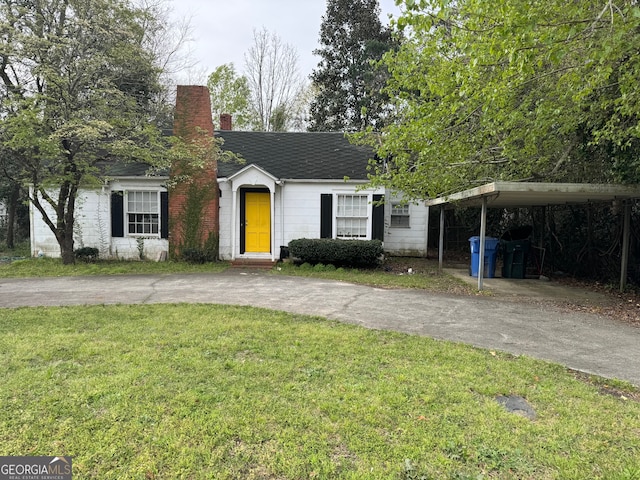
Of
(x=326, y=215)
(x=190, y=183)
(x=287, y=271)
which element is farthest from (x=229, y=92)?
(x=287, y=271)

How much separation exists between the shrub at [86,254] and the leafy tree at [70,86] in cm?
247

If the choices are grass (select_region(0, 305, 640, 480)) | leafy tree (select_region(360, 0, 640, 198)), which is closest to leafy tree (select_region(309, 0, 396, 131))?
leafy tree (select_region(360, 0, 640, 198))

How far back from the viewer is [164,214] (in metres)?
12.4

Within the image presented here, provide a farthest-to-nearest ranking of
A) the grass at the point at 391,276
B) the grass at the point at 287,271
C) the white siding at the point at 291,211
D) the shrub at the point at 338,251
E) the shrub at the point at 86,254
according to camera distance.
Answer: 1. the white siding at the point at 291,211
2. the shrub at the point at 86,254
3. the shrub at the point at 338,251
4. the grass at the point at 287,271
5. the grass at the point at 391,276

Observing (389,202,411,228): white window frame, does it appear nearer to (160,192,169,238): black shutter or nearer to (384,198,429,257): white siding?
(384,198,429,257): white siding

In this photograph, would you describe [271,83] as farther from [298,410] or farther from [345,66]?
[298,410]

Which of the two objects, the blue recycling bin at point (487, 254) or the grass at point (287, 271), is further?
the blue recycling bin at point (487, 254)

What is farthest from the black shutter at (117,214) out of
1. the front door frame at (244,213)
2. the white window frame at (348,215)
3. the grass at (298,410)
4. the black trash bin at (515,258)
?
the black trash bin at (515,258)

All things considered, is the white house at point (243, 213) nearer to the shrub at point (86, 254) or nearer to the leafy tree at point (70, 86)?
the shrub at point (86, 254)

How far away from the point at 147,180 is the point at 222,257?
3530 mm

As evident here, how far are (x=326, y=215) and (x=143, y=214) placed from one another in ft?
20.2

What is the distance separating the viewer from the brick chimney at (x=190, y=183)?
39.3 ft

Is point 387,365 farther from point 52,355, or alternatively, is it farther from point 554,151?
point 554,151

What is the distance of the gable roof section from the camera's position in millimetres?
13055
